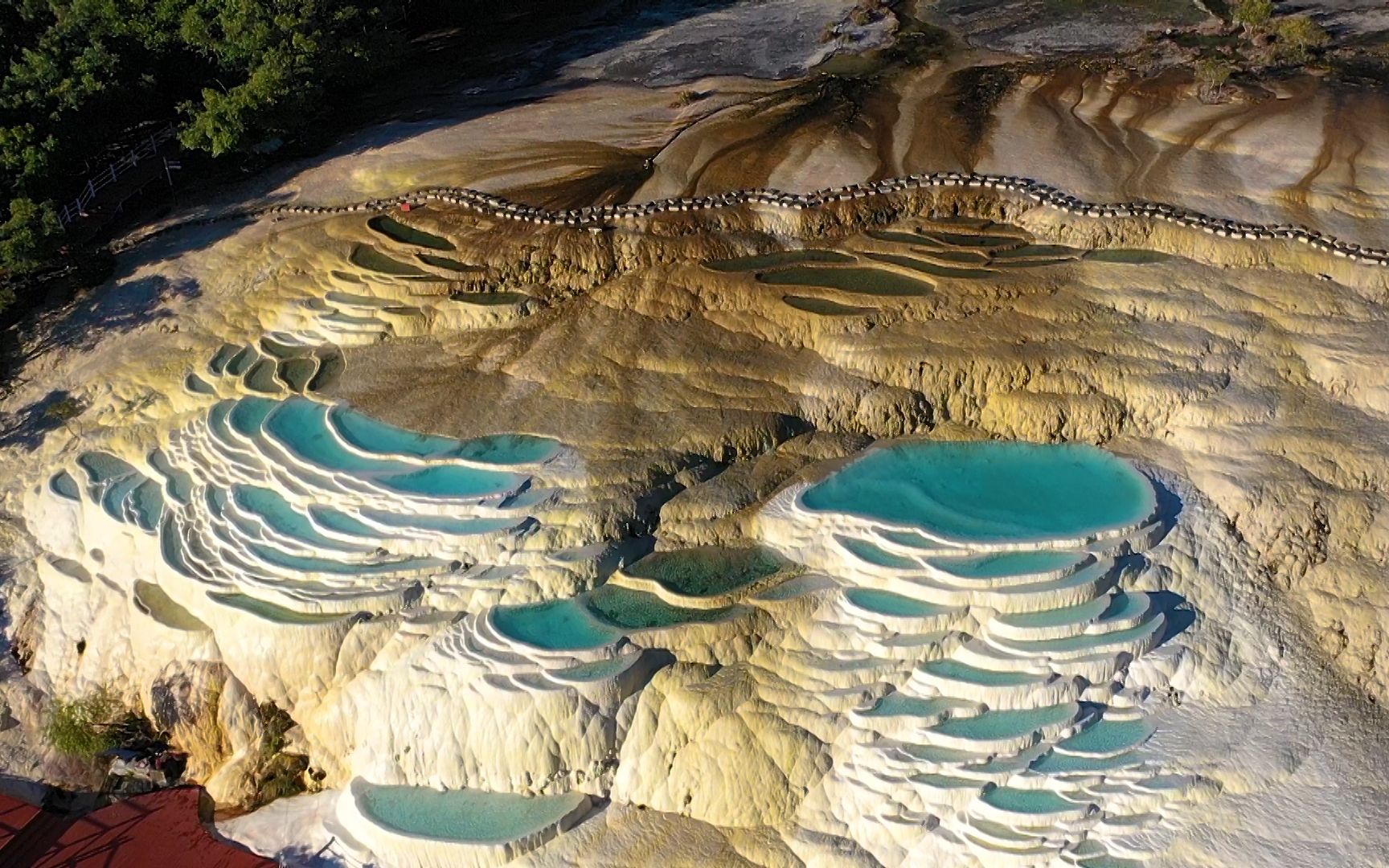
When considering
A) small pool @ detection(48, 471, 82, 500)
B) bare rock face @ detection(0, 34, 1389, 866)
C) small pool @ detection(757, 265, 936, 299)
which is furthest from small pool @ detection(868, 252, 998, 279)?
small pool @ detection(48, 471, 82, 500)

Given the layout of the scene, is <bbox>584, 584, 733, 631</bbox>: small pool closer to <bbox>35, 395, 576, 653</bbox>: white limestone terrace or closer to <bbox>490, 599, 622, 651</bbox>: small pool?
<bbox>490, 599, 622, 651</bbox>: small pool

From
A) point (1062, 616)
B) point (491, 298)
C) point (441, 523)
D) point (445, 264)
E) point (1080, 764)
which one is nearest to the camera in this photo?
point (1080, 764)

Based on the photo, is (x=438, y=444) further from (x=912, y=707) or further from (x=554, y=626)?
(x=912, y=707)

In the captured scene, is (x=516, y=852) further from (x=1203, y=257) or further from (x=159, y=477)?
(x=1203, y=257)

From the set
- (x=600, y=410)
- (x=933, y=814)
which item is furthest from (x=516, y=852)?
(x=600, y=410)

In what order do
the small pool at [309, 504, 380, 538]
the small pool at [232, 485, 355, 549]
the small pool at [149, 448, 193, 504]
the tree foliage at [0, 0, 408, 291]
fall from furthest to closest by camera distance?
1. the tree foliage at [0, 0, 408, 291]
2. the small pool at [149, 448, 193, 504]
3. the small pool at [232, 485, 355, 549]
4. the small pool at [309, 504, 380, 538]

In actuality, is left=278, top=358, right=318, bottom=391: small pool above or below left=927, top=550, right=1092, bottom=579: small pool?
above

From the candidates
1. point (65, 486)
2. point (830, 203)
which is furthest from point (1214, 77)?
point (65, 486)
